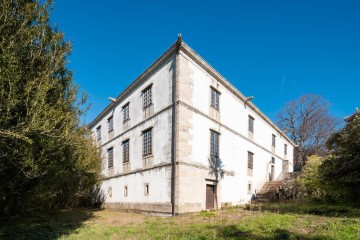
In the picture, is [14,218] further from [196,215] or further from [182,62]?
[182,62]

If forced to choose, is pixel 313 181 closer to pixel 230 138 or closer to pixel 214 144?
pixel 230 138

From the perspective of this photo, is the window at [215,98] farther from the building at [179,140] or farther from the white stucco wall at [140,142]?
the white stucco wall at [140,142]

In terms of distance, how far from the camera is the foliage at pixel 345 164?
41.6 ft

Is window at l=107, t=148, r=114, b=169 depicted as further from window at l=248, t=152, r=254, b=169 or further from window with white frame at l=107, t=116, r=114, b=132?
window at l=248, t=152, r=254, b=169

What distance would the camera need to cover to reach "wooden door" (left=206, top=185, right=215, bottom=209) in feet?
54.0

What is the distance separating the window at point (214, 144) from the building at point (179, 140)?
→ 70 millimetres

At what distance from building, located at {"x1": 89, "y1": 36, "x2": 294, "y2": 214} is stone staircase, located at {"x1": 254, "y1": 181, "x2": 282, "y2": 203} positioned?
0.58 meters

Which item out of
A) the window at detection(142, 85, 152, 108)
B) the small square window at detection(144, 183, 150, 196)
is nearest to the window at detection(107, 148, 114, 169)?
the small square window at detection(144, 183, 150, 196)

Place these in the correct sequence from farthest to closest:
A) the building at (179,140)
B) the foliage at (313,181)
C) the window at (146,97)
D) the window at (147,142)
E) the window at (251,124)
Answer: the window at (251,124), the window at (146,97), the window at (147,142), the foliage at (313,181), the building at (179,140)

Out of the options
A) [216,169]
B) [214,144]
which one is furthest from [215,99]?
[216,169]

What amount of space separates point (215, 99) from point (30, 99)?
508 inches

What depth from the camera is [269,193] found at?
22.3 metres

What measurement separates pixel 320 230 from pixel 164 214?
27.7 ft

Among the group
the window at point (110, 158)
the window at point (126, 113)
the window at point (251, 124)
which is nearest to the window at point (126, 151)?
the window at point (126, 113)
